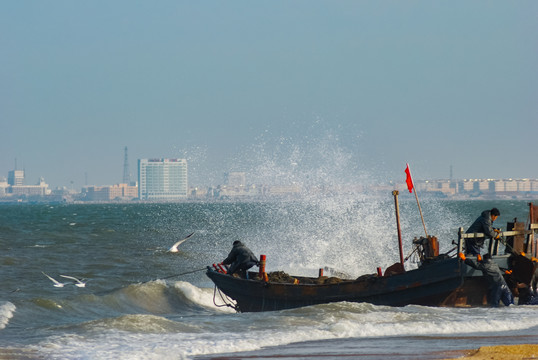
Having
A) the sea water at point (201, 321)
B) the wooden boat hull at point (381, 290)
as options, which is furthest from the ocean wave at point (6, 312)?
the wooden boat hull at point (381, 290)

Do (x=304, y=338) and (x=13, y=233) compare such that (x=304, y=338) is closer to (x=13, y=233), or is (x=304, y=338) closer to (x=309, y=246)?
(x=309, y=246)

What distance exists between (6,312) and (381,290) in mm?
9067

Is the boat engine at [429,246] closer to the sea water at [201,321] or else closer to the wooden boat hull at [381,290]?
the wooden boat hull at [381,290]

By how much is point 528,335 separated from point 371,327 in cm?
282

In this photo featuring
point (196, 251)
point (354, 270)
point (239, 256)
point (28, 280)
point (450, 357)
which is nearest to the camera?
point (450, 357)

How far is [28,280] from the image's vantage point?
2966 centimetres

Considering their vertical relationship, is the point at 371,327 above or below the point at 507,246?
below

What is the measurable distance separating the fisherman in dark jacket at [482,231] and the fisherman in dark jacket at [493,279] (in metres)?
0.54

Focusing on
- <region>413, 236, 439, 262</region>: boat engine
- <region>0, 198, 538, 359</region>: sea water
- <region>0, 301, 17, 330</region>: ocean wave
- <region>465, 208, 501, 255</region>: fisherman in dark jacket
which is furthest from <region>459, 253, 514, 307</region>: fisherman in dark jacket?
<region>0, 301, 17, 330</region>: ocean wave

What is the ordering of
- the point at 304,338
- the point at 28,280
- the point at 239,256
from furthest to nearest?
1. the point at 28,280
2. the point at 239,256
3. the point at 304,338

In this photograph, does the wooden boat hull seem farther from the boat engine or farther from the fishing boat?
the boat engine

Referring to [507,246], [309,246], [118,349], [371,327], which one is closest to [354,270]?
[309,246]

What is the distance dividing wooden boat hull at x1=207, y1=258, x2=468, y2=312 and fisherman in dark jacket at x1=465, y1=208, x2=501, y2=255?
39.3 inches

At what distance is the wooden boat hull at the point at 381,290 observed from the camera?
18047mm
